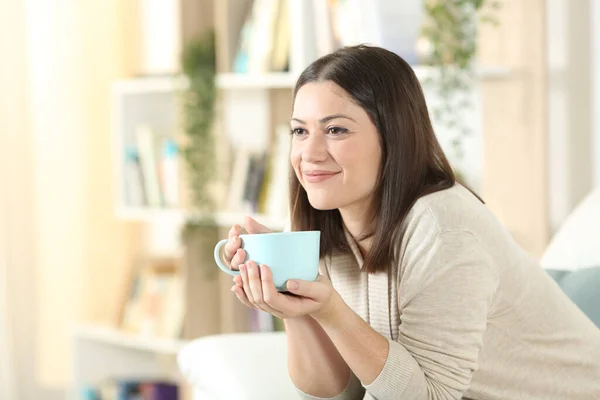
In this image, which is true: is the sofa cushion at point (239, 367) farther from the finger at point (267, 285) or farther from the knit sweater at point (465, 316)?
the finger at point (267, 285)

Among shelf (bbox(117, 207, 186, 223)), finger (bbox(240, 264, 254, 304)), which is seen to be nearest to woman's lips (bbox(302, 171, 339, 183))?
finger (bbox(240, 264, 254, 304))

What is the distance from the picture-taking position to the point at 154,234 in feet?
12.4

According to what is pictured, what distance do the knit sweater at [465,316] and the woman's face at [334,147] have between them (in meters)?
0.09

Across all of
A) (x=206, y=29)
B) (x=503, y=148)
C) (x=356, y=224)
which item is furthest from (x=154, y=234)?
(x=356, y=224)

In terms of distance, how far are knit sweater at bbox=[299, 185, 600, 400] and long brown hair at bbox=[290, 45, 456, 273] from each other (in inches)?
1.0

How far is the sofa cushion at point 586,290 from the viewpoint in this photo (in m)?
1.65

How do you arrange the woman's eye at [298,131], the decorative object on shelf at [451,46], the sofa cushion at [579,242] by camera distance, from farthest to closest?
1. the decorative object on shelf at [451,46]
2. the sofa cushion at [579,242]
3. the woman's eye at [298,131]

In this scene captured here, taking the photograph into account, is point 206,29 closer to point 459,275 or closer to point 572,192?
point 572,192

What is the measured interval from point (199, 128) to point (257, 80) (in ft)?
1.03

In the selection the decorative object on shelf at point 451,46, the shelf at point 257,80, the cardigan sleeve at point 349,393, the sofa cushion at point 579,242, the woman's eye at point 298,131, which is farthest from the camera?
the shelf at point 257,80

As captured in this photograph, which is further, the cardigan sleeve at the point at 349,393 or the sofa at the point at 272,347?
the sofa at the point at 272,347

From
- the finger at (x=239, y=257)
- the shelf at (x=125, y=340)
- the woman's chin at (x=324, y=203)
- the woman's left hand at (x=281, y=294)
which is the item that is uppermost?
the woman's chin at (x=324, y=203)

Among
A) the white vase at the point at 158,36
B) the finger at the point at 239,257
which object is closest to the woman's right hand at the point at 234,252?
the finger at the point at 239,257

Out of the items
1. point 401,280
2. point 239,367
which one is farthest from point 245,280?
point 239,367
